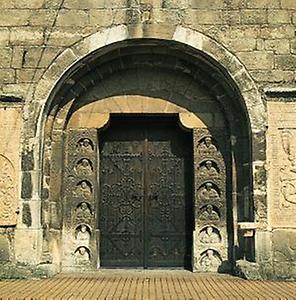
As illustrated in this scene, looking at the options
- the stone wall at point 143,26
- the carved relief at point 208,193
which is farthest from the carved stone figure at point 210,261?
the stone wall at point 143,26

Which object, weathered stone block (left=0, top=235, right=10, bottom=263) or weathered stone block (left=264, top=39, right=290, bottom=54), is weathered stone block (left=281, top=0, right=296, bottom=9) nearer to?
weathered stone block (left=264, top=39, right=290, bottom=54)

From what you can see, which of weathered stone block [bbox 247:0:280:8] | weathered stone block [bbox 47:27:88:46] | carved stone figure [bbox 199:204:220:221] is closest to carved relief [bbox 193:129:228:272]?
carved stone figure [bbox 199:204:220:221]

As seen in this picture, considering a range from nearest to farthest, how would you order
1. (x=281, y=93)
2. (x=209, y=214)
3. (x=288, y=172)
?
(x=288, y=172) → (x=281, y=93) → (x=209, y=214)

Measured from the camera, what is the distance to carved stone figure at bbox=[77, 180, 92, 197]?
25.8ft

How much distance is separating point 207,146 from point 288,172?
1310mm

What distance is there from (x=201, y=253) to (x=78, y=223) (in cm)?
184

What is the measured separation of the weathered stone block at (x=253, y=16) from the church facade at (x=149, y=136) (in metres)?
0.01

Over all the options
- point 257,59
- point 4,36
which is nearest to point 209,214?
point 257,59

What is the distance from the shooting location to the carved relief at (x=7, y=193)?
7.03 metres

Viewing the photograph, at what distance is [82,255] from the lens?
7.73m

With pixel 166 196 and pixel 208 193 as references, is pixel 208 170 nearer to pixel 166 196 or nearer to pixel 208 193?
pixel 208 193

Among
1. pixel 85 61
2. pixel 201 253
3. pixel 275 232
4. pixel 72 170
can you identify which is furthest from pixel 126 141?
pixel 275 232

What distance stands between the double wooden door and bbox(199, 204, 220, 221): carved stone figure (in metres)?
0.30

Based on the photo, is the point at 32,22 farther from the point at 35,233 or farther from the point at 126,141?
the point at 35,233
